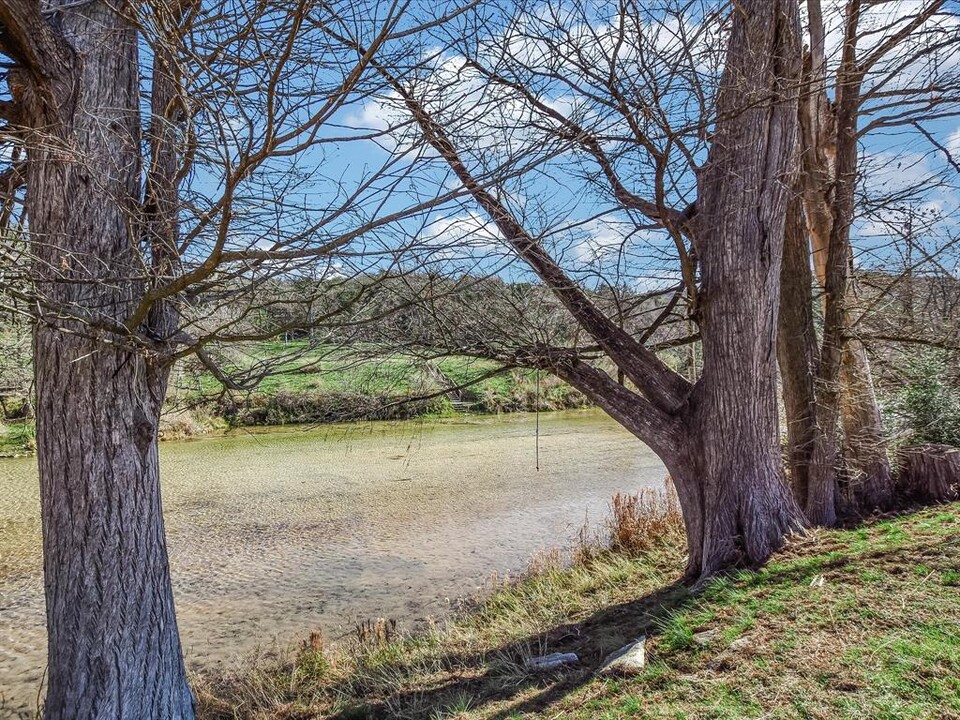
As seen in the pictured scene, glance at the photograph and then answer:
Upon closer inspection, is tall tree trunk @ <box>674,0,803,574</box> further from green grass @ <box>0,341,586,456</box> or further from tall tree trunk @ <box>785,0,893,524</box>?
green grass @ <box>0,341,586,456</box>

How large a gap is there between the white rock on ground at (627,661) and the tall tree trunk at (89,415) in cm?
248

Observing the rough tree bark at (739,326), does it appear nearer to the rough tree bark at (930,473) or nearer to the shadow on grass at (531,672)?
the shadow on grass at (531,672)

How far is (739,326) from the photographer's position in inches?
184

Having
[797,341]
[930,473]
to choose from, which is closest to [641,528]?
[797,341]

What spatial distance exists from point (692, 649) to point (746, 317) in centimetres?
241

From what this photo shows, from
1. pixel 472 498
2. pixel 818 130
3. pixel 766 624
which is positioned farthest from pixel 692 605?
pixel 472 498

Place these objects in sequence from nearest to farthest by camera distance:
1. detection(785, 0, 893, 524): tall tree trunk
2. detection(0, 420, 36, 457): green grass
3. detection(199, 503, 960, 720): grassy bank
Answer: detection(199, 503, 960, 720): grassy bank
detection(785, 0, 893, 524): tall tree trunk
detection(0, 420, 36, 457): green grass

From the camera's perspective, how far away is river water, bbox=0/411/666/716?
632 centimetres

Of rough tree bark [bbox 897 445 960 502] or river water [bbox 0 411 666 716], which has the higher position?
rough tree bark [bbox 897 445 960 502]

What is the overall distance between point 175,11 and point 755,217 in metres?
3.95

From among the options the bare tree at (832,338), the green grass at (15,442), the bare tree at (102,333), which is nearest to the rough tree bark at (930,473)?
the bare tree at (832,338)

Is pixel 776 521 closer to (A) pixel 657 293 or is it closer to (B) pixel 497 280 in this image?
(A) pixel 657 293

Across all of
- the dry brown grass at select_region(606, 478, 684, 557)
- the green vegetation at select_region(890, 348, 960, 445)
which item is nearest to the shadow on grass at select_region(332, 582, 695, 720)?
the dry brown grass at select_region(606, 478, 684, 557)

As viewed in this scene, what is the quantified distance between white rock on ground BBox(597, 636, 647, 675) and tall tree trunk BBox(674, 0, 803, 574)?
A: 1266mm
